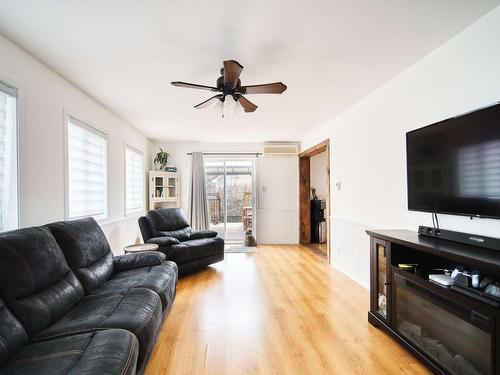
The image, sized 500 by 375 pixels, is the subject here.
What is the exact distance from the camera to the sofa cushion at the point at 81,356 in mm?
1101

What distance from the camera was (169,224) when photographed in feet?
14.1

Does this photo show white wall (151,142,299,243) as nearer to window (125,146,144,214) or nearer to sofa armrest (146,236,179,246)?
window (125,146,144,214)

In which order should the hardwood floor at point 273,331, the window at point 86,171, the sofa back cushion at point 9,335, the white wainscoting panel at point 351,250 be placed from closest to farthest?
the sofa back cushion at point 9,335, the hardwood floor at point 273,331, the window at point 86,171, the white wainscoting panel at point 351,250

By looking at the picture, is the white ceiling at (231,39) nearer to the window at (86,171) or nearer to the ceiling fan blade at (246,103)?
the ceiling fan blade at (246,103)

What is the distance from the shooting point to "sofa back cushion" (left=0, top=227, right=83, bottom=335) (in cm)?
142

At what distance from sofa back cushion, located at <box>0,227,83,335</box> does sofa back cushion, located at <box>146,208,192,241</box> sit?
7.12ft

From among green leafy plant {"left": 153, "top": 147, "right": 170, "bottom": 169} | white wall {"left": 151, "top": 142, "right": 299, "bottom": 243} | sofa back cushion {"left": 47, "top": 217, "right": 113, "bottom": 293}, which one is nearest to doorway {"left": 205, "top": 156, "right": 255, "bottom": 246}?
white wall {"left": 151, "top": 142, "right": 299, "bottom": 243}

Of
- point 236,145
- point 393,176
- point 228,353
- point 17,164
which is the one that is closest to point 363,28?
point 393,176

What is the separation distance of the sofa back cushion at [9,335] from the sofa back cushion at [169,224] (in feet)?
8.57

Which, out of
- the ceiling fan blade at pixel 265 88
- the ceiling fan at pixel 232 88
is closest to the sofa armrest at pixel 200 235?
the ceiling fan at pixel 232 88

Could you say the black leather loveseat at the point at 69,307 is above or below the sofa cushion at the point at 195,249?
above

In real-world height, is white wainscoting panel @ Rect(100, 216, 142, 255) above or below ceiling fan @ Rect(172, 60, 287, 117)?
below

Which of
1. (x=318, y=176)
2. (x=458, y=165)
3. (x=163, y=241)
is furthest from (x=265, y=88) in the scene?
(x=318, y=176)

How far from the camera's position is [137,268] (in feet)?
8.60
